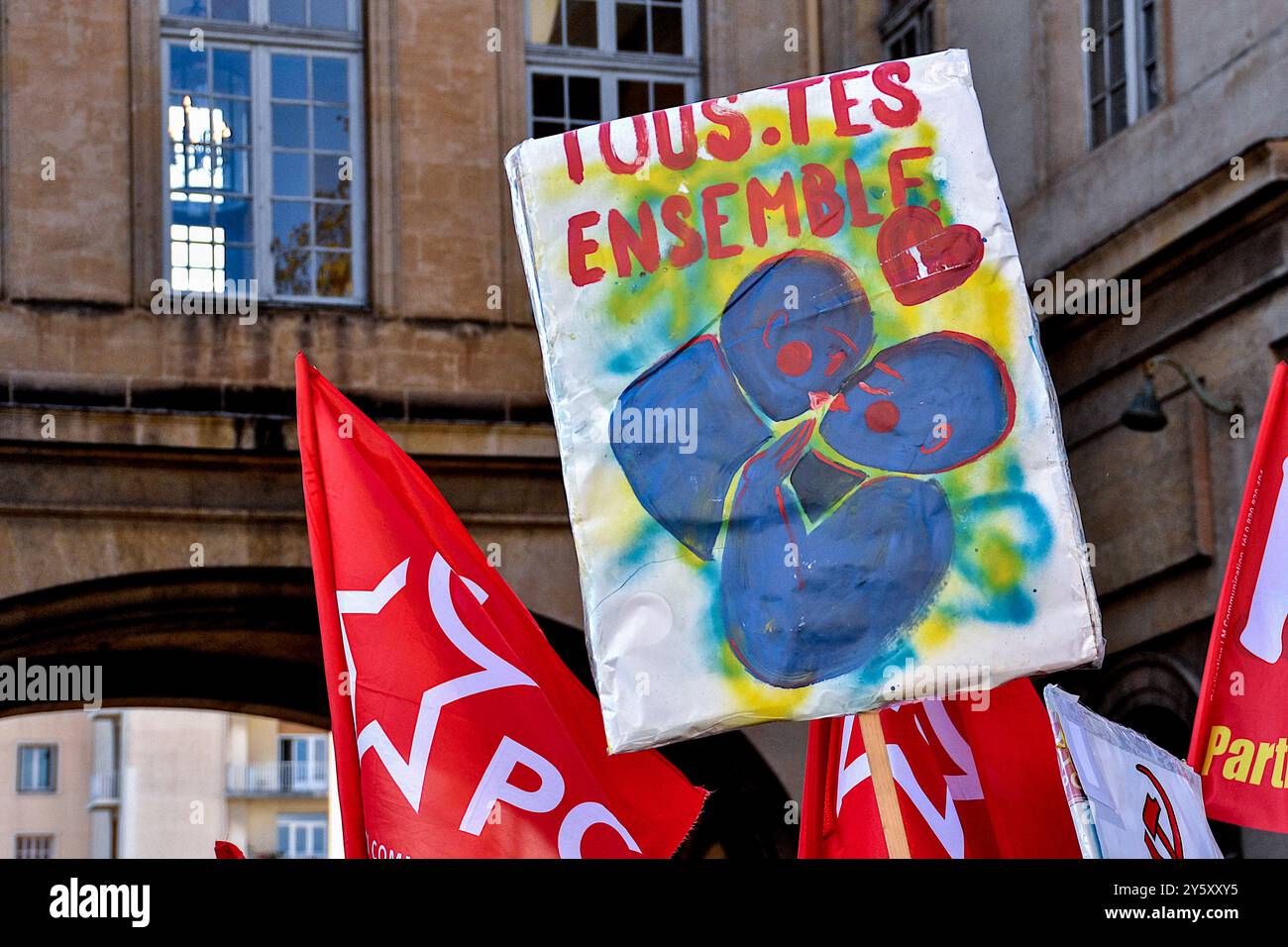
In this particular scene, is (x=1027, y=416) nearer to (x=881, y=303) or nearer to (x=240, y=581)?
(x=881, y=303)

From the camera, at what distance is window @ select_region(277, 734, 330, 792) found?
192 feet

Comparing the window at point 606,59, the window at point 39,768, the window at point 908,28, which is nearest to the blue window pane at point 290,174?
the window at point 606,59

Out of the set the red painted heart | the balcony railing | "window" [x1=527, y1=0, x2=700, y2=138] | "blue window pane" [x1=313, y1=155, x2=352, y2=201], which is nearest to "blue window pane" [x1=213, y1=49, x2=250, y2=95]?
"blue window pane" [x1=313, y1=155, x2=352, y2=201]

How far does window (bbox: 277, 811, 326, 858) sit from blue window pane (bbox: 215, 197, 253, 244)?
150 ft

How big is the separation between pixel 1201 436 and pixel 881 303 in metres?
5.66

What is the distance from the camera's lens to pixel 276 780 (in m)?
58.6

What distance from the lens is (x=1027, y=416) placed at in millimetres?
5977

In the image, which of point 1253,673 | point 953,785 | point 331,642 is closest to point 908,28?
point 953,785

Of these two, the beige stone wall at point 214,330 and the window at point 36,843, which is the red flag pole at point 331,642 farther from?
the window at point 36,843

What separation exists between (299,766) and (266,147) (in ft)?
152
